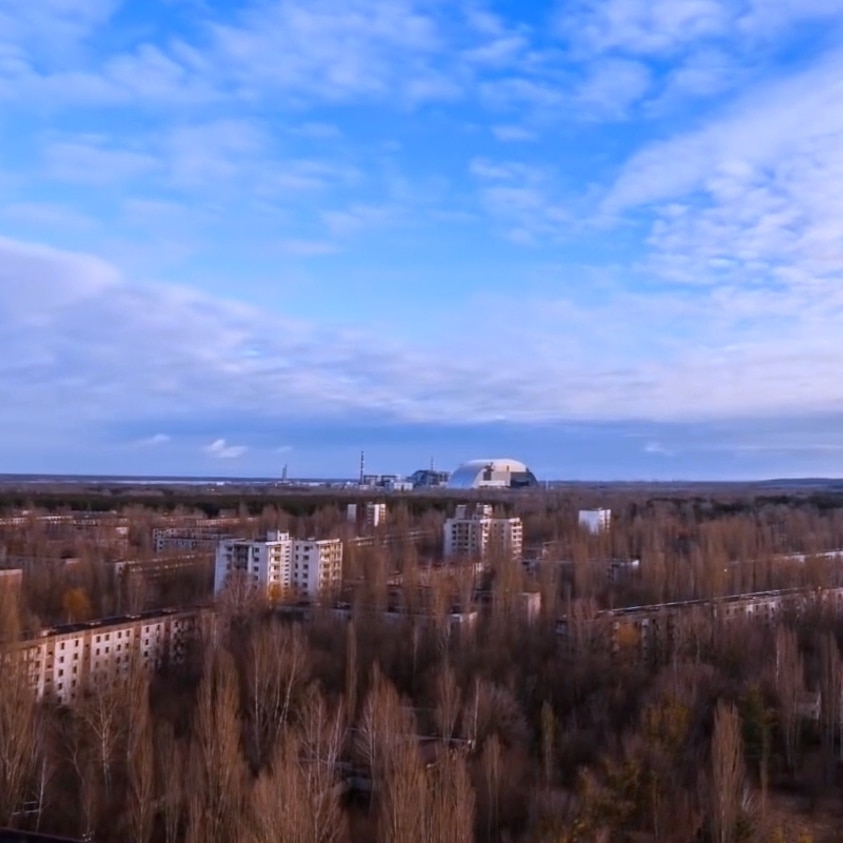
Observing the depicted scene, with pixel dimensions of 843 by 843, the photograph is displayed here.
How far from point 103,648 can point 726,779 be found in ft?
18.0

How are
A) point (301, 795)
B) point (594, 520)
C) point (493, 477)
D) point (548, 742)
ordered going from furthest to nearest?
point (493, 477)
point (594, 520)
point (548, 742)
point (301, 795)

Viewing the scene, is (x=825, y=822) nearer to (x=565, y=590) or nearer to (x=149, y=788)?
(x=149, y=788)

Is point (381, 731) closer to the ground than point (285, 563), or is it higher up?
closer to the ground

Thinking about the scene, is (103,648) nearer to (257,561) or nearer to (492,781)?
(257,561)

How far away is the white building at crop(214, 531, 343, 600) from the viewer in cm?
1276

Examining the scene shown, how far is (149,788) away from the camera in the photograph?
5.45 meters

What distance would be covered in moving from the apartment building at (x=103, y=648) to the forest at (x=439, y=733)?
0.84 feet

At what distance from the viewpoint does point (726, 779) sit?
5777 millimetres

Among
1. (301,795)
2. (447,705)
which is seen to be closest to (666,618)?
(447,705)

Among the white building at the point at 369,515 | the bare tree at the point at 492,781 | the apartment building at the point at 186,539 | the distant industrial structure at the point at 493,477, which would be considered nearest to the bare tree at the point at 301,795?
the bare tree at the point at 492,781

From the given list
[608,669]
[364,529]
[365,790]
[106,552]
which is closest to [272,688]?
[365,790]

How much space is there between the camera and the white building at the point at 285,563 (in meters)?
12.8

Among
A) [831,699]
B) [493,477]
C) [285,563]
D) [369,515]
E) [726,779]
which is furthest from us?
→ [493,477]

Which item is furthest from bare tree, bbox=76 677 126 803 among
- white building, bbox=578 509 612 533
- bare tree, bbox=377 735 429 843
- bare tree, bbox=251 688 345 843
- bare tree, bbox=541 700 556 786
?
white building, bbox=578 509 612 533
